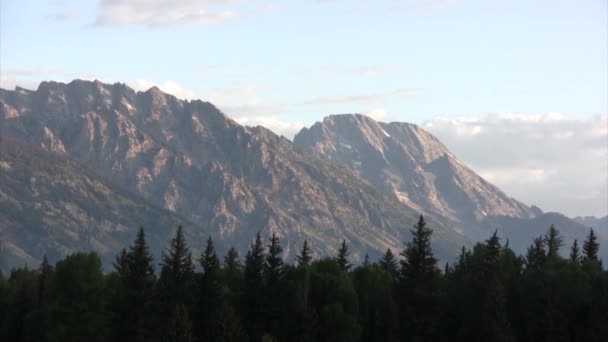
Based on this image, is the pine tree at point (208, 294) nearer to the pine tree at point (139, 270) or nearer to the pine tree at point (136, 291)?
the pine tree at point (136, 291)

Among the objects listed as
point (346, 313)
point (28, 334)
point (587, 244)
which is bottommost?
point (28, 334)

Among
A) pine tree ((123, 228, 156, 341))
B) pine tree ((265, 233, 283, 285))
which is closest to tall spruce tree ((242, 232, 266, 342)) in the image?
pine tree ((265, 233, 283, 285))

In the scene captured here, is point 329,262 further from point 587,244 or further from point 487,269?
point 587,244

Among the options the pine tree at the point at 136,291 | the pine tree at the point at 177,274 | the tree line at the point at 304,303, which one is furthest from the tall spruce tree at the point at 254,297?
the pine tree at the point at 136,291

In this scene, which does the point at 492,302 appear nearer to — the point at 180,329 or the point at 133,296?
the point at 180,329

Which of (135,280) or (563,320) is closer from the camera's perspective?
(135,280)

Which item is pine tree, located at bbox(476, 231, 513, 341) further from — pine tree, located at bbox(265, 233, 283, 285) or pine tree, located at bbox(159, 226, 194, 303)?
pine tree, located at bbox(159, 226, 194, 303)

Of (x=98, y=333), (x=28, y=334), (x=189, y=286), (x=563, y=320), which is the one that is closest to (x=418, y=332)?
(x=563, y=320)

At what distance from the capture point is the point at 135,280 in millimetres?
126188

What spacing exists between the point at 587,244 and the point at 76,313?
8816 cm

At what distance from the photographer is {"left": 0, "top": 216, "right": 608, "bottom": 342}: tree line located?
126938 millimetres

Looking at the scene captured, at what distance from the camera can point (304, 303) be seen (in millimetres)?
132125

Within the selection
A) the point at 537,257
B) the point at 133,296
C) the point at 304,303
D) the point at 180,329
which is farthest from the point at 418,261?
the point at 537,257

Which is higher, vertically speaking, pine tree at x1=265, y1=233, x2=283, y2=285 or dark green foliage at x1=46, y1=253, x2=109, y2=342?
pine tree at x1=265, y1=233, x2=283, y2=285
